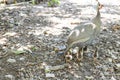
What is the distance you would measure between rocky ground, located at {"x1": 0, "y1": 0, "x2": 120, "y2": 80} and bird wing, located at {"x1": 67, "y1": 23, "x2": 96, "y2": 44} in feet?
1.39

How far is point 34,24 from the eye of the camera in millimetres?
6098

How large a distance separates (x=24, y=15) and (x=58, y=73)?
2.52 m

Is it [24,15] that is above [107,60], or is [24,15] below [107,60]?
above

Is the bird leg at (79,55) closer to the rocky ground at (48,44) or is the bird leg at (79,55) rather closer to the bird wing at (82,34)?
the rocky ground at (48,44)

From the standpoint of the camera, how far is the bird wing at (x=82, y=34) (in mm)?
4402

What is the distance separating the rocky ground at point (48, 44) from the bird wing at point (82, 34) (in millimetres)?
422

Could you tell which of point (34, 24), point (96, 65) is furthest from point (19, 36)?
point (96, 65)

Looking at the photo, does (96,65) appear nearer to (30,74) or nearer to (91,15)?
(30,74)

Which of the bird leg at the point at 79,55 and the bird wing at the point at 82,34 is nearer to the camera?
the bird wing at the point at 82,34

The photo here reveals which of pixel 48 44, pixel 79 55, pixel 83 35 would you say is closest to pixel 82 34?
pixel 83 35

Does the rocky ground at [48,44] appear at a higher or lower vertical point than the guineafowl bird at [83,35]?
lower

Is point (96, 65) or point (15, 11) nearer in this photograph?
point (96, 65)

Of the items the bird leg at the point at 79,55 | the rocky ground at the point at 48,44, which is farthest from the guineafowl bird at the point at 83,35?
the rocky ground at the point at 48,44

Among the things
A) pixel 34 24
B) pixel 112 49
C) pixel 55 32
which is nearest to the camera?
pixel 112 49
